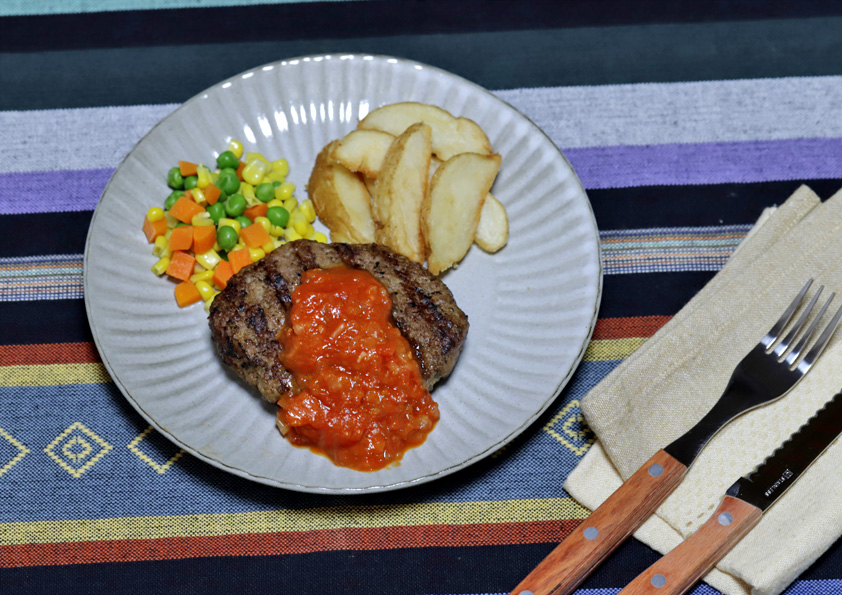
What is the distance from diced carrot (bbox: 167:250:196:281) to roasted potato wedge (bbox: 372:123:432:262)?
1211mm

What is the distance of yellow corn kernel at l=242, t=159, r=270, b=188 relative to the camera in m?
5.36

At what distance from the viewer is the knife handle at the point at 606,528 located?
3.96m

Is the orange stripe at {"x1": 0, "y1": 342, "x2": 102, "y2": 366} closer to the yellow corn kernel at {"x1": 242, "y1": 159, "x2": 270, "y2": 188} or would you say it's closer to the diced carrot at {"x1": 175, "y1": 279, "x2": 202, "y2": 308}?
the diced carrot at {"x1": 175, "y1": 279, "x2": 202, "y2": 308}

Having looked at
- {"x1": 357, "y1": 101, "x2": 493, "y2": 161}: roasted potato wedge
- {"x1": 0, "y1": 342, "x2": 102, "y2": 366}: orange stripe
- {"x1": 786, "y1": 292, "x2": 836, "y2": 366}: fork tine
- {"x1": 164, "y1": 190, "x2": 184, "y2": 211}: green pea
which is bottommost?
{"x1": 0, "y1": 342, "x2": 102, "y2": 366}: orange stripe

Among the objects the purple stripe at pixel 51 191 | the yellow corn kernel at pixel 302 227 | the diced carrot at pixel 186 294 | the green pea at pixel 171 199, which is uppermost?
the yellow corn kernel at pixel 302 227

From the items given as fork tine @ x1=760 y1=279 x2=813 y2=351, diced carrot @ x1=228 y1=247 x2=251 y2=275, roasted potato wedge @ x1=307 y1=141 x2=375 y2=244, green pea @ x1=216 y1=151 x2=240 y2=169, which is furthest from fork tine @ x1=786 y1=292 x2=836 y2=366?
green pea @ x1=216 y1=151 x2=240 y2=169

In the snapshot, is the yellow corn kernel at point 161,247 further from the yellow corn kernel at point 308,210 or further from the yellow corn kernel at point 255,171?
the yellow corn kernel at point 308,210

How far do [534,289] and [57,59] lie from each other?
4217mm

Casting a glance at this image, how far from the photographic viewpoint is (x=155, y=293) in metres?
4.95

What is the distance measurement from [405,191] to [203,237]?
1342 millimetres

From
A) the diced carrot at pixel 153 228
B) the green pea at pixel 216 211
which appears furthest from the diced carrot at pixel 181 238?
the green pea at pixel 216 211

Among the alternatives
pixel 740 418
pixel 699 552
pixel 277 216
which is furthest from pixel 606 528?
pixel 277 216

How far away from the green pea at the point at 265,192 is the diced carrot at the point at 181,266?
0.66 m

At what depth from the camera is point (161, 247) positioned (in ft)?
16.5
